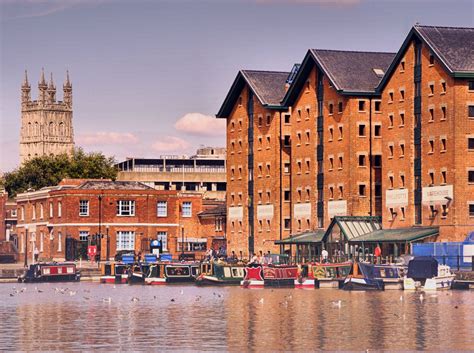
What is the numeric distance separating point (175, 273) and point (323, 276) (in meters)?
19.9

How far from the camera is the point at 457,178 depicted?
114375 mm

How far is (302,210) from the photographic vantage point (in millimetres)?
140750

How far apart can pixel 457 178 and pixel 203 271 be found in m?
25.3

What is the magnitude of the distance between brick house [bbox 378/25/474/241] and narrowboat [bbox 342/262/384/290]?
36.6 ft

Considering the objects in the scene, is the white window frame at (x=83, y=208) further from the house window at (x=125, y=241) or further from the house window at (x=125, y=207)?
the house window at (x=125, y=241)

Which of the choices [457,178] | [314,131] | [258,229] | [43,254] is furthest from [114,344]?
[43,254]

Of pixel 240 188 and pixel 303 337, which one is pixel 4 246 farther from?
pixel 303 337

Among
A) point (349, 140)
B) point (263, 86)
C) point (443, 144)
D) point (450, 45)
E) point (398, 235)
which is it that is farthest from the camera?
point (263, 86)

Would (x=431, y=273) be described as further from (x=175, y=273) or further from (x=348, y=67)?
(x=348, y=67)

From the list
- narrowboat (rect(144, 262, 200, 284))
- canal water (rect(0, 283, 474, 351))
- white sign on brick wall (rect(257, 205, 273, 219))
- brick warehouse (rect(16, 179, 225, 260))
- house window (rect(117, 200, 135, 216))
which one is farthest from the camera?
house window (rect(117, 200, 135, 216))

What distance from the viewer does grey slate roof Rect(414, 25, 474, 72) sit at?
378 ft

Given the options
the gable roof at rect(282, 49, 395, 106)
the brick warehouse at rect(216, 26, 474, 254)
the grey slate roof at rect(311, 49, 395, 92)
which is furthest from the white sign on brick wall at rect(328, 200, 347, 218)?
the grey slate roof at rect(311, 49, 395, 92)

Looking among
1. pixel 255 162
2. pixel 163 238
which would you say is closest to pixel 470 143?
pixel 255 162

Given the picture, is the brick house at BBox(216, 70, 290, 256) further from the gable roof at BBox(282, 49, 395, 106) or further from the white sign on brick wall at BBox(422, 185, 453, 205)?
the white sign on brick wall at BBox(422, 185, 453, 205)
